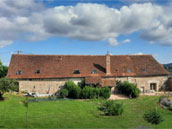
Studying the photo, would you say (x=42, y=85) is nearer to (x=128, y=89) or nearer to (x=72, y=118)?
(x=128, y=89)

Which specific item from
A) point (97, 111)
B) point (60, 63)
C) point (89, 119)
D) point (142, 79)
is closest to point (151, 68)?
point (142, 79)

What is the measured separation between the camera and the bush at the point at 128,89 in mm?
29516

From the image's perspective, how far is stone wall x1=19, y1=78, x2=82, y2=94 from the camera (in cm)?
3206

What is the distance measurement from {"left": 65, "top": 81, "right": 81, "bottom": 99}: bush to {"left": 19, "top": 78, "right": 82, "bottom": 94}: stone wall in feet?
7.80

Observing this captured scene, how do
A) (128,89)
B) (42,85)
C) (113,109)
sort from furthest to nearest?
(42,85), (128,89), (113,109)

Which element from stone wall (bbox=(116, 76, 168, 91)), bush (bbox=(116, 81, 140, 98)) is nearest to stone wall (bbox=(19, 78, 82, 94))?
bush (bbox=(116, 81, 140, 98))

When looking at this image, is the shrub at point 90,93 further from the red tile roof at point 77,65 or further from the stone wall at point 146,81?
the stone wall at point 146,81

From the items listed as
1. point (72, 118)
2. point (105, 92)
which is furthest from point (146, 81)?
point (72, 118)

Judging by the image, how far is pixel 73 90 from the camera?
29.4 m

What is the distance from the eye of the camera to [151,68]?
36.8 m

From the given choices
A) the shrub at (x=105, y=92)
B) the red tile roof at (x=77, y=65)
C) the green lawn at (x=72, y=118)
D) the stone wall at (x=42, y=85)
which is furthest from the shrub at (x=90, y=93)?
the green lawn at (x=72, y=118)

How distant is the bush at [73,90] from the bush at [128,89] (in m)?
8.09

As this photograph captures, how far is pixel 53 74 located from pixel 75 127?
64.2ft

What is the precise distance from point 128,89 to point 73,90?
359 inches
